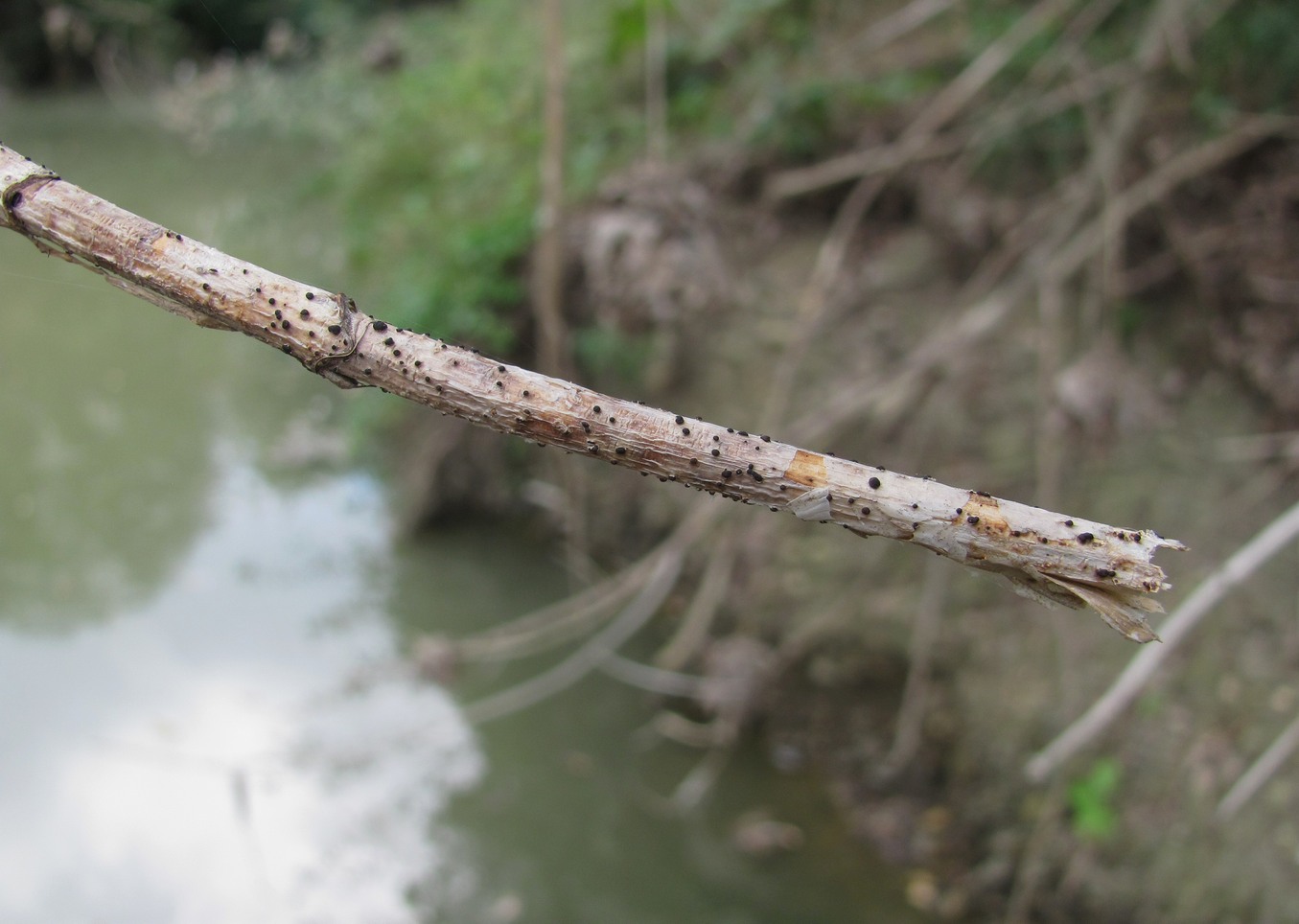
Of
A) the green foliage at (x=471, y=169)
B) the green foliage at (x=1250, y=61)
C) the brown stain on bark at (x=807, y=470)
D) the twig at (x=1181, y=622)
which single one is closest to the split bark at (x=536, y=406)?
the brown stain on bark at (x=807, y=470)

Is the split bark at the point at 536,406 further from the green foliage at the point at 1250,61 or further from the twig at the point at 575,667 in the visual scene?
the green foliage at the point at 1250,61

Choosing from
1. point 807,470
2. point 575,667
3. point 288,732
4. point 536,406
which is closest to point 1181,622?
point 807,470

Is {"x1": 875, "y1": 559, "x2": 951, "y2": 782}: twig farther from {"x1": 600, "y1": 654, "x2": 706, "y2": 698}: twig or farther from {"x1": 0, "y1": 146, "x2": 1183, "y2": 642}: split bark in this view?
{"x1": 0, "y1": 146, "x2": 1183, "y2": 642}: split bark

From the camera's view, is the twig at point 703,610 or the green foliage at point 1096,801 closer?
the green foliage at point 1096,801

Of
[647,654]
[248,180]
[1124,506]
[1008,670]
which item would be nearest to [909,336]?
[1124,506]

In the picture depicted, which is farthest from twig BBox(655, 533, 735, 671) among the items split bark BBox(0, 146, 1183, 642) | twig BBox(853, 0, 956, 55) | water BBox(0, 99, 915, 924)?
split bark BBox(0, 146, 1183, 642)

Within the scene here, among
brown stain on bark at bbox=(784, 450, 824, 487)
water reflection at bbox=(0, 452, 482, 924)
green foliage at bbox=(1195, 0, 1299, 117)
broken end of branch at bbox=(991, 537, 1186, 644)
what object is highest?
green foliage at bbox=(1195, 0, 1299, 117)

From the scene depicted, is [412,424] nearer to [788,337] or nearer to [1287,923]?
[788,337]

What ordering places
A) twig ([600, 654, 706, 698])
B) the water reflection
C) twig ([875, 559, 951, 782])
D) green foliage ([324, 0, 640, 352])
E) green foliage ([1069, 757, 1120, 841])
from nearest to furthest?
green foliage ([1069, 757, 1120, 841]), the water reflection, twig ([875, 559, 951, 782]), twig ([600, 654, 706, 698]), green foliage ([324, 0, 640, 352])

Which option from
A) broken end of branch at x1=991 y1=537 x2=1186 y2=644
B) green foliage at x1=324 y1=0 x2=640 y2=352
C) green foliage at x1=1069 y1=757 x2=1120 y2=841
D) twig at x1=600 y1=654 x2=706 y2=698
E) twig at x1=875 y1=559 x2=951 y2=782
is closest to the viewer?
broken end of branch at x1=991 y1=537 x2=1186 y2=644
